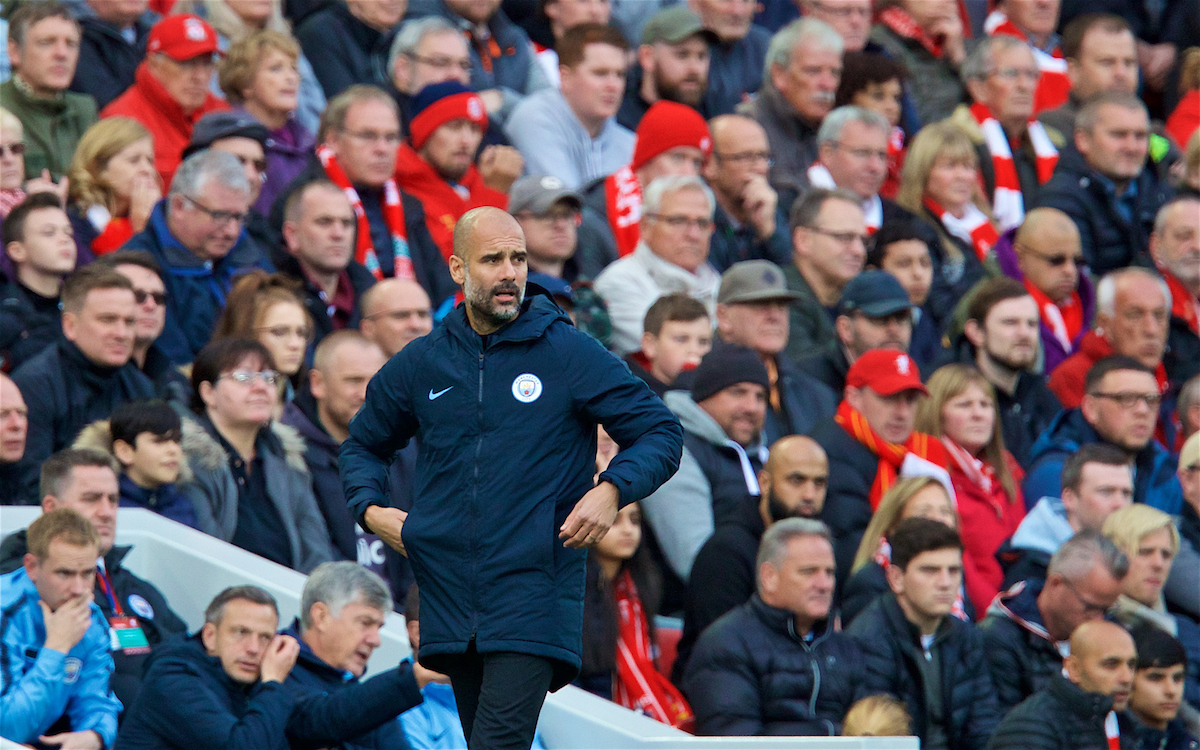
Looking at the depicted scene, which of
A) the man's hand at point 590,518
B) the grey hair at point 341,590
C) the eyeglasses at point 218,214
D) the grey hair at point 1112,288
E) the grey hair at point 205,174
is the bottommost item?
the grey hair at point 1112,288

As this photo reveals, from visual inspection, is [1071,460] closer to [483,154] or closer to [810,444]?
[810,444]

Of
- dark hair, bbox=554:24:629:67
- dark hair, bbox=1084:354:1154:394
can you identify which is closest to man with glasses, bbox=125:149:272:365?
dark hair, bbox=554:24:629:67

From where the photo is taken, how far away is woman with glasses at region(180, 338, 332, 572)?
25.7 ft

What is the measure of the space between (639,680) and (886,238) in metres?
3.74

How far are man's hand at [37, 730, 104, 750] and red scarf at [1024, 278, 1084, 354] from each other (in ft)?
21.0

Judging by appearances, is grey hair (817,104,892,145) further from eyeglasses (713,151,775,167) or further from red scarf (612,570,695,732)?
red scarf (612,570,695,732)

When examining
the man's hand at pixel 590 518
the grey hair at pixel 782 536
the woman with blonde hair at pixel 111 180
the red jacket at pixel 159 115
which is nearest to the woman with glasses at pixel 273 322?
the woman with blonde hair at pixel 111 180

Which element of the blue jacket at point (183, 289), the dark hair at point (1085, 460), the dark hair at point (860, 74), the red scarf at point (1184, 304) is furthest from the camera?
the dark hair at point (860, 74)

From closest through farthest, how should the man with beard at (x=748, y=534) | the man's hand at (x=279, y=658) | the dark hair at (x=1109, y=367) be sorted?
the man's hand at (x=279, y=658) → the man with beard at (x=748, y=534) → the dark hair at (x=1109, y=367)

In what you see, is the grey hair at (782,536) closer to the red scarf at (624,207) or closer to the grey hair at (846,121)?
the red scarf at (624,207)

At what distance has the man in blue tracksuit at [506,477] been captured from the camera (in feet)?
15.3

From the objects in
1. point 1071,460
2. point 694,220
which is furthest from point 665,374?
point 1071,460

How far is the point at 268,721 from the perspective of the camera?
6383 mm

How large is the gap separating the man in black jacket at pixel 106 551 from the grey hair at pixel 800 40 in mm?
5727
